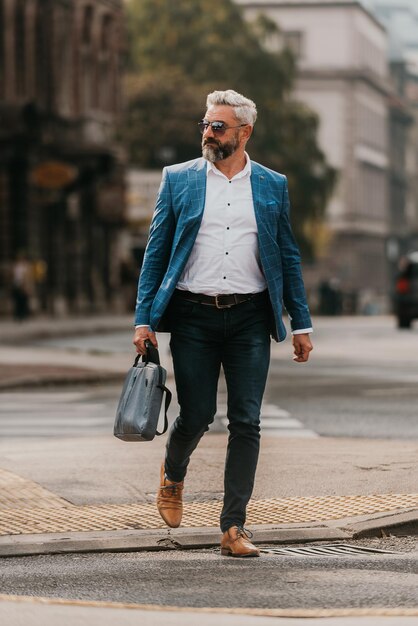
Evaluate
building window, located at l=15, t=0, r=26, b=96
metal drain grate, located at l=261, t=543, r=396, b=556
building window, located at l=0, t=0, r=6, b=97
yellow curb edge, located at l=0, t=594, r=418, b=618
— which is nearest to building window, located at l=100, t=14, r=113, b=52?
building window, located at l=15, t=0, r=26, b=96

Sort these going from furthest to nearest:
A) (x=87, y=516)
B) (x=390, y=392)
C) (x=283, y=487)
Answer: (x=390, y=392)
(x=283, y=487)
(x=87, y=516)

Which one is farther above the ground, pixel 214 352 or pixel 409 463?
pixel 214 352

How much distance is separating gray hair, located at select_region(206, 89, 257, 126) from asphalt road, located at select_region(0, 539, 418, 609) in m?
1.81

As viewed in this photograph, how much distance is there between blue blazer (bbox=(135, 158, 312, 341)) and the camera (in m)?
8.41

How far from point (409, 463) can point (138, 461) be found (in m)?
1.54

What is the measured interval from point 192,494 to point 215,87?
64203 millimetres

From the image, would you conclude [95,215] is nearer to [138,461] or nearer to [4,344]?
[4,344]

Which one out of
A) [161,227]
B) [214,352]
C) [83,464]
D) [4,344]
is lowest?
[4,344]

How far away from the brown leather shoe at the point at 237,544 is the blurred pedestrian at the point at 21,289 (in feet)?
120

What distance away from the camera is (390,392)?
63.6 feet

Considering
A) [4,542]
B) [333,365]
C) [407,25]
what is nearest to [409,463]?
[4,542]

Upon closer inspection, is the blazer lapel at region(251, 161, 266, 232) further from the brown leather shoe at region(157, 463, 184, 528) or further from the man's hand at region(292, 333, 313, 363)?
the brown leather shoe at region(157, 463, 184, 528)

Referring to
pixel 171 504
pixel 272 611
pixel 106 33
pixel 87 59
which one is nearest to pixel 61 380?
pixel 171 504

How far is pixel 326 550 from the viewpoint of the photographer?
8.35m
